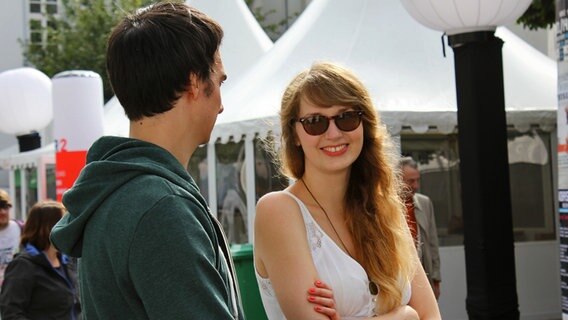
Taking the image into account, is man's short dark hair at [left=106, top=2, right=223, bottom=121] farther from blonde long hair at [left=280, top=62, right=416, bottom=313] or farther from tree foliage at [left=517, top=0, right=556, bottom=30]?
tree foliage at [left=517, top=0, right=556, bottom=30]

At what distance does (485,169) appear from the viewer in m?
6.32

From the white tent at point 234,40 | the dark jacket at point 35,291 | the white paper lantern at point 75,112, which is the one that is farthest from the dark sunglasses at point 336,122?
the white tent at point 234,40

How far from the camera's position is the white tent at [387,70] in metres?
9.17

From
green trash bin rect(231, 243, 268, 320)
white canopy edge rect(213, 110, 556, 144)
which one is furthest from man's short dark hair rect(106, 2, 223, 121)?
white canopy edge rect(213, 110, 556, 144)

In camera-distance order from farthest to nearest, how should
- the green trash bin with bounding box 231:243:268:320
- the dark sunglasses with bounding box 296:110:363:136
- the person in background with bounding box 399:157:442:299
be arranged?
the person in background with bounding box 399:157:442:299 → the green trash bin with bounding box 231:243:268:320 → the dark sunglasses with bounding box 296:110:363:136

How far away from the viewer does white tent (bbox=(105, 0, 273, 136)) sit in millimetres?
12344

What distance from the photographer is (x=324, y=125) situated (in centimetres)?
252

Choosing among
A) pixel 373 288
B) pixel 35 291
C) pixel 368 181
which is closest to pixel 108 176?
pixel 373 288

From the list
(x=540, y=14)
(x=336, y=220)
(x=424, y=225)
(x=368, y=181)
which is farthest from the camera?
(x=540, y=14)

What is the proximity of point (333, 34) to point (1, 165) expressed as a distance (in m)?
8.61

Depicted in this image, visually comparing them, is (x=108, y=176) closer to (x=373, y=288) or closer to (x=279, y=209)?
(x=279, y=209)

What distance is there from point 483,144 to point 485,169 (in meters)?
0.19

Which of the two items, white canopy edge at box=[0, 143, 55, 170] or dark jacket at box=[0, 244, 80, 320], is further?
white canopy edge at box=[0, 143, 55, 170]

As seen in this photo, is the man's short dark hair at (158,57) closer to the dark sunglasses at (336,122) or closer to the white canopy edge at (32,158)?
the dark sunglasses at (336,122)
